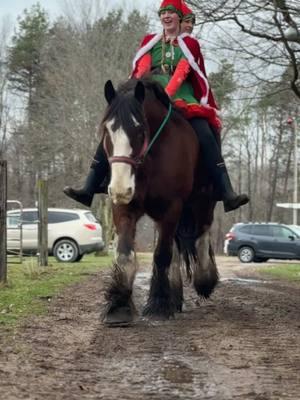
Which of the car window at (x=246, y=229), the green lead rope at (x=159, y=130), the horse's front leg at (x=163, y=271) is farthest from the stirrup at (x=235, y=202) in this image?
the car window at (x=246, y=229)

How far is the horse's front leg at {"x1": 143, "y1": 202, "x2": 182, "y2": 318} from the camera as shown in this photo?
7.37m

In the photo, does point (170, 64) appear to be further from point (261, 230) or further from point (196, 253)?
point (261, 230)

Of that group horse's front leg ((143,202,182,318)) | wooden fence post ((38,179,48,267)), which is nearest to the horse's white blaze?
horse's front leg ((143,202,182,318))

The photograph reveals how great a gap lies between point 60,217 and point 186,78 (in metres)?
21.2

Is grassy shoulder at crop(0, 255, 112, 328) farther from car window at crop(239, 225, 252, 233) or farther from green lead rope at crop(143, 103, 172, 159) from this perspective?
car window at crop(239, 225, 252, 233)

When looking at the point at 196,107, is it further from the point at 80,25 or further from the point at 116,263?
the point at 80,25

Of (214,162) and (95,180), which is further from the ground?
(214,162)

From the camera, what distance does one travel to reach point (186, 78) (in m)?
8.38

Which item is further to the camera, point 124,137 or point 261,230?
point 261,230

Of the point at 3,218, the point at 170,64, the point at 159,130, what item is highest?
the point at 170,64

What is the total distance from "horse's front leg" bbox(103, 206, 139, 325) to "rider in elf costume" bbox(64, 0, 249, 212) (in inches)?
36.4

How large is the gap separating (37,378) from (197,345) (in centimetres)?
154

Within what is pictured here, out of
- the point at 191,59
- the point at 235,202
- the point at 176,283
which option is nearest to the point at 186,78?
the point at 191,59

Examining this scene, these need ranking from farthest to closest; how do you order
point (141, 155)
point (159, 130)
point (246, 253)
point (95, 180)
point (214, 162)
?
point (246, 253) → point (214, 162) → point (95, 180) → point (159, 130) → point (141, 155)
